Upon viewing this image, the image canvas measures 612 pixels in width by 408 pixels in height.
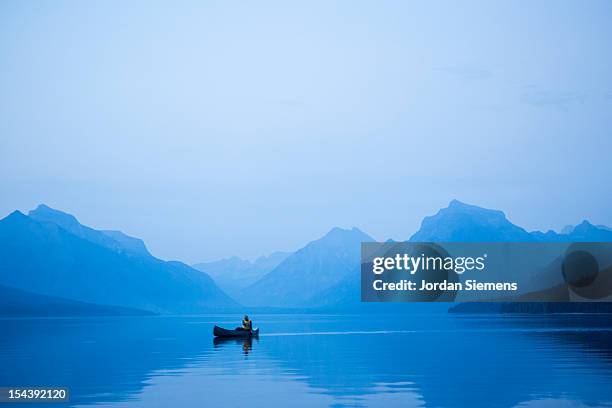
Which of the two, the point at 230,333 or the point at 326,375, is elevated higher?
the point at 230,333

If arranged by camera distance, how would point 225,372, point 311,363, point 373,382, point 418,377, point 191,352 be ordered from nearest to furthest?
1. point 373,382
2. point 418,377
3. point 225,372
4. point 311,363
5. point 191,352

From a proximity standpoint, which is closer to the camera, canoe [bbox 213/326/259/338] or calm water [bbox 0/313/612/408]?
calm water [bbox 0/313/612/408]

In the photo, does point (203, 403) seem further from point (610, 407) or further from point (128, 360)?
point (128, 360)

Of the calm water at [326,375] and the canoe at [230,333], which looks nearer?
the calm water at [326,375]

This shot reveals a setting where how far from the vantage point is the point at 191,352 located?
264 ft

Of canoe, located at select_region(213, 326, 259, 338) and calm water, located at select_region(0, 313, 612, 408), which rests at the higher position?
canoe, located at select_region(213, 326, 259, 338)

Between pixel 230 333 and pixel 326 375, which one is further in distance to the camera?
pixel 230 333

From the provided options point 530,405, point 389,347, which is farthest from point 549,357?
point 530,405

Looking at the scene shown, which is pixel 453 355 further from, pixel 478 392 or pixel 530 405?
pixel 530 405

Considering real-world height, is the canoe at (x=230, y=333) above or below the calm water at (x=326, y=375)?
above

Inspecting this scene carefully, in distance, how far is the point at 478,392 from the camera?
144ft

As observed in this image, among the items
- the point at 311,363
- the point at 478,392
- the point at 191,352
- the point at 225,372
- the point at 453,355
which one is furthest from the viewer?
the point at 191,352

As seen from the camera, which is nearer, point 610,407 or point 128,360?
point 610,407

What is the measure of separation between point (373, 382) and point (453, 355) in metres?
24.8
